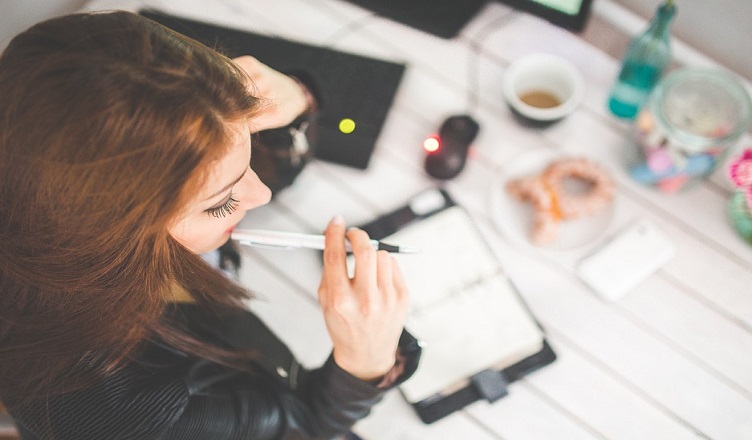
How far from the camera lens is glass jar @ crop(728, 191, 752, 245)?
91 centimetres

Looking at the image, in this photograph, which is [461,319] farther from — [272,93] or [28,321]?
[28,321]

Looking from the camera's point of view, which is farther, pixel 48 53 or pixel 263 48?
pixel 263 48

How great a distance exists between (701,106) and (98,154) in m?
0.78

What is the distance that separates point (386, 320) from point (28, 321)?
391mm

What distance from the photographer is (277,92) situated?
895mm

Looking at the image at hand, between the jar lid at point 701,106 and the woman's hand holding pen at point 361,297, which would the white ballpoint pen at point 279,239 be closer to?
the woman's hand holding pen at point 361,297

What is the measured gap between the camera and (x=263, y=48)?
103cm

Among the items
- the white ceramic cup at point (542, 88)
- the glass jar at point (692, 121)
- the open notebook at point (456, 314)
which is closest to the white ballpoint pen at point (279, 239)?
the open notebook at point (456, 314)

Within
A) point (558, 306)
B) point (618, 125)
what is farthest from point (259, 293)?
point (618, 125)

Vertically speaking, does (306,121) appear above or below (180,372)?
above

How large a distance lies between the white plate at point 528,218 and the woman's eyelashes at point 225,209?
43cm

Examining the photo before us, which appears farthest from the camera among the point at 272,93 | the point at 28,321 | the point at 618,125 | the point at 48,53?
the point at 618,125

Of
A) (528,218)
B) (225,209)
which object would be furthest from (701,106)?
(225,209)

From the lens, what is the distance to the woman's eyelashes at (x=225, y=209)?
2.14 ft
